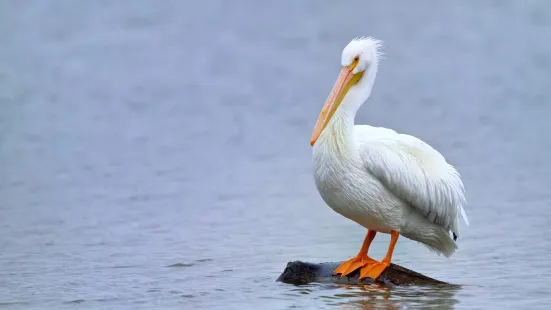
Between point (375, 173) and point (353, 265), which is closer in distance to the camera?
point (375, 173)

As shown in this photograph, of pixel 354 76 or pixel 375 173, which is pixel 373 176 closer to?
pixel 375 173

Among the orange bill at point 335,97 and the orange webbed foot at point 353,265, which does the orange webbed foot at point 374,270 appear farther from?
the orange bill at point 335,97

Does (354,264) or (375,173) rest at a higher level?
(375,173)

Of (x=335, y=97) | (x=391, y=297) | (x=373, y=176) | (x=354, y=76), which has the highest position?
(x=354, y=76)

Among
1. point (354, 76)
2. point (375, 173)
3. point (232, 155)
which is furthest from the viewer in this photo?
point (232, 155)

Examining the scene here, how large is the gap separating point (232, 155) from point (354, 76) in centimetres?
482

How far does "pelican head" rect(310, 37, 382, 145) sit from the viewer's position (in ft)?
24.4

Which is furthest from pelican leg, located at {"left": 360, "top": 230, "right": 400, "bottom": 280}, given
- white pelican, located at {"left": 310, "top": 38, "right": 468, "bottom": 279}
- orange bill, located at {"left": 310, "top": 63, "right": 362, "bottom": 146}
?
orange bill, located at {"left": 310, "top": 63, "right": 362, "bottom": 146}

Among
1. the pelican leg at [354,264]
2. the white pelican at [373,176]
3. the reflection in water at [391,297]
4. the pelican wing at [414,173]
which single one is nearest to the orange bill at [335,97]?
the white pelican at [373,176]

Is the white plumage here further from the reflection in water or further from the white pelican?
the reflection in water

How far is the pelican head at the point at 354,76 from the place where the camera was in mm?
7426

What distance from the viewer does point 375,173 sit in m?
7.21

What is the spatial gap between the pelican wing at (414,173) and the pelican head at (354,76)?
0.19 metres

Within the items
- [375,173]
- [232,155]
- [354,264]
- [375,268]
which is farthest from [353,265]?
[232,155]
